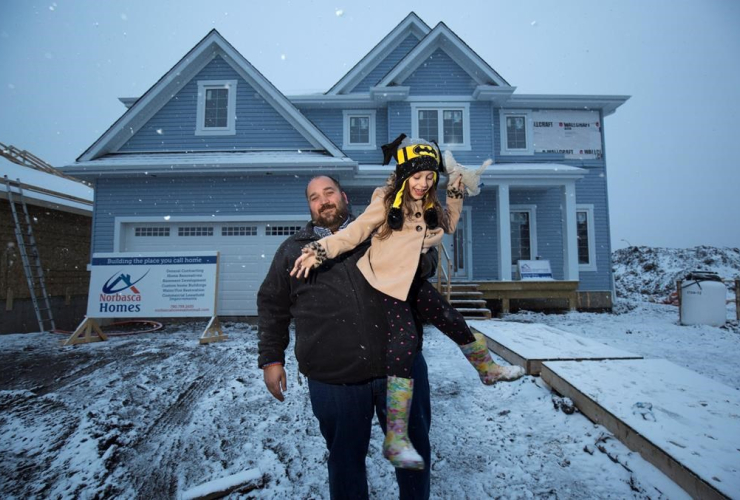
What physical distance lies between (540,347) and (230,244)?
27.0ft

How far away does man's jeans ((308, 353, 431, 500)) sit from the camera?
1.67 m

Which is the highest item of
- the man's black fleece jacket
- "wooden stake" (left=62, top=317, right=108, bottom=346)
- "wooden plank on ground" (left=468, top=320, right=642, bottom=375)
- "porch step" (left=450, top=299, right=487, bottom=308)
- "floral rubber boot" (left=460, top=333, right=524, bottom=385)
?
the man's black fleece jacket

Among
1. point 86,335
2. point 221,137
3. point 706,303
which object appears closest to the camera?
point 86,335

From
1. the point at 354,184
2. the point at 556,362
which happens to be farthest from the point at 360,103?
the point at 556,362

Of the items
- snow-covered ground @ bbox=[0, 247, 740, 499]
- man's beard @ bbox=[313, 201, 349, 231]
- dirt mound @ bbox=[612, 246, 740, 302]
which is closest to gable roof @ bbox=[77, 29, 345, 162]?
snow-covered ground @ bbox=[0, 247, 740, 499]

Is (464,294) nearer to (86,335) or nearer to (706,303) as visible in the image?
(706,303)

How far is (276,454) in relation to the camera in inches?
118

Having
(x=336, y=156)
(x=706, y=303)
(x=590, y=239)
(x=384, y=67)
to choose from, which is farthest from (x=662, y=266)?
(x=336, y=156)

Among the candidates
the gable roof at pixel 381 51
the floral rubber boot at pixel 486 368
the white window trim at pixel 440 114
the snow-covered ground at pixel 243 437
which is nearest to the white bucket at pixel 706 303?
the snow-covered ground at pixel 243 437

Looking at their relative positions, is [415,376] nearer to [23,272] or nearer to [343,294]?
[343,294]

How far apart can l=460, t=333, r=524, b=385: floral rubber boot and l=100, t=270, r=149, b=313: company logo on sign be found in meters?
7.66

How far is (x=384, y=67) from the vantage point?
13766 mm

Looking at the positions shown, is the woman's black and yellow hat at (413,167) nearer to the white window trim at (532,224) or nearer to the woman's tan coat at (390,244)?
the woman's tan coat at (390,244)

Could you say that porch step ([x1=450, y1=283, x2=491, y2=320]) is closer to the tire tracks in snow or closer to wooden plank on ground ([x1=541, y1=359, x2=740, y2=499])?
wooden plank on ground ([x1=541, y1=359, x2=740, y2=499])
